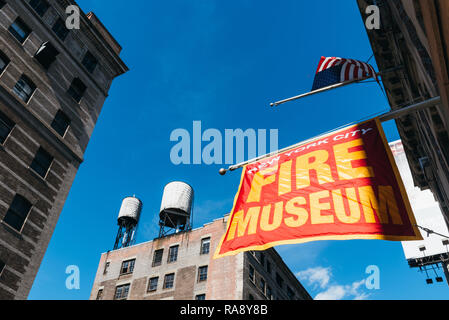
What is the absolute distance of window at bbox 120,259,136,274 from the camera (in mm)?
48469

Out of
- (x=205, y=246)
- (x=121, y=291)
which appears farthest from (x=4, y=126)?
(x=121, y=291)

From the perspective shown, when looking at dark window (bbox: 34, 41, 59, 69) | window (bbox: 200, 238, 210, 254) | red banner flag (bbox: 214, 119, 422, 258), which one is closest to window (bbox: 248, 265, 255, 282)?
window (bbox: 200, 238, 210, 254)

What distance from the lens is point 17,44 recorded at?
20594 millimetres

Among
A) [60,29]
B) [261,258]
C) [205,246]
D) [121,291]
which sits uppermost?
[60,29]

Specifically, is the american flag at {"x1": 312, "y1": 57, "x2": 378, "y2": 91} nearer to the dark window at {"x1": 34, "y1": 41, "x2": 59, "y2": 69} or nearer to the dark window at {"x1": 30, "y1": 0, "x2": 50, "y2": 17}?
the dark window at {"x1": 34, "y1": 41, "x2": 59, "y2": 69}

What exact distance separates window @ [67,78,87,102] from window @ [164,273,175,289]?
2797cm

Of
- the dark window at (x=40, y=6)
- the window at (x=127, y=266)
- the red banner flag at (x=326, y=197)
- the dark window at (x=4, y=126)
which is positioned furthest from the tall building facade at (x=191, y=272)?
the red banner flag at (x=326, y=197)

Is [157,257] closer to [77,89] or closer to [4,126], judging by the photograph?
[77,89]

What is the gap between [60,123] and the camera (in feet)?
72.8

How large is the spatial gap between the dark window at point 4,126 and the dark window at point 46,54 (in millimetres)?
5222

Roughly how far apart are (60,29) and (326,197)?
984 inches
